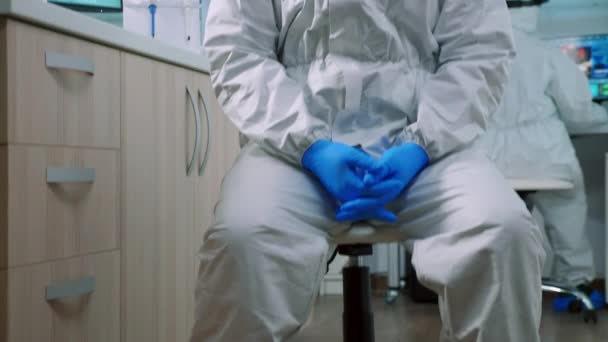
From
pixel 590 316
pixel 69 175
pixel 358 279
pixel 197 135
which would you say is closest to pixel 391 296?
pixel 590 316

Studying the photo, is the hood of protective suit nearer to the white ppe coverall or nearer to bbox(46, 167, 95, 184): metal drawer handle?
the white ppe coverall

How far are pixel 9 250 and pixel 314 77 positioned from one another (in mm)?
582

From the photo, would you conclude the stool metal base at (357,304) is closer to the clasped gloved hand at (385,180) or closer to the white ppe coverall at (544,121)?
the clasped gloved hand at (385,180)

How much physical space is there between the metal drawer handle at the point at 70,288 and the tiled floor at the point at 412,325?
1179 mm

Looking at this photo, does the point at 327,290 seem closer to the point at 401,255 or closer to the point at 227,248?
the point at 401,255

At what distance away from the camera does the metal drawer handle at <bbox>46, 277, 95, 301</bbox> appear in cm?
124

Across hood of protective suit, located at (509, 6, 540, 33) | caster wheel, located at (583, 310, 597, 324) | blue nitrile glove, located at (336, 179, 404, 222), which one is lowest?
caster wheel, located at (583, 310, 597, 324)

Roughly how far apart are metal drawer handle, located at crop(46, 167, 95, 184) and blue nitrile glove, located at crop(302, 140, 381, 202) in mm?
442

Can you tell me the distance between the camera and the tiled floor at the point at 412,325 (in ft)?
7.85

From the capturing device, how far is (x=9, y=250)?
112 centimetres

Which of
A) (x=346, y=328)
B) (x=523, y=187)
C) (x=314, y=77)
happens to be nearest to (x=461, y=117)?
(x=314, y=77)

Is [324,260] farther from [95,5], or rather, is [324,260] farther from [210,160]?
[95,5]

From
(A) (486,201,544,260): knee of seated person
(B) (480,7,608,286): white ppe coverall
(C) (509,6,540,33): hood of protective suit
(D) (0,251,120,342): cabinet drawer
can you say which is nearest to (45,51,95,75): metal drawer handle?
(D) (0,251,120,342): cabinet drawer

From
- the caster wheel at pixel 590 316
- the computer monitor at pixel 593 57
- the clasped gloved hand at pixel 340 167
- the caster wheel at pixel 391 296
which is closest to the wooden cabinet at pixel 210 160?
the clasped gloved hand at pixel 340 167
